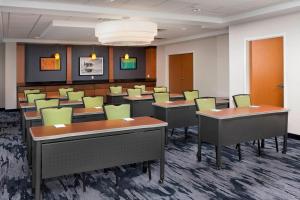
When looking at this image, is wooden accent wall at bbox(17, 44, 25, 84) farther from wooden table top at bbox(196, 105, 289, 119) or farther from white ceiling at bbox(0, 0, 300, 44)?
wooden table top at bbox(196, 105, 289, 119)

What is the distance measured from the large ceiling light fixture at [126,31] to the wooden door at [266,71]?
4.09 metres

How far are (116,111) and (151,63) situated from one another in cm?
945

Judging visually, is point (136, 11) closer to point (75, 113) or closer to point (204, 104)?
point (204, 104)

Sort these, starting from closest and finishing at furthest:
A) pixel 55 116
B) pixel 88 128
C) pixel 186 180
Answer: pixel 88 128, pixel 186 180, pixel 55 116

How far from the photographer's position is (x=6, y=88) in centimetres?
1116

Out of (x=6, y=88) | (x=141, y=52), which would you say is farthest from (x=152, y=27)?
(x=141, y=52)

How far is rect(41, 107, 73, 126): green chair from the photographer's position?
4352 millimetres

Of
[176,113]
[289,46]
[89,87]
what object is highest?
[289,46]

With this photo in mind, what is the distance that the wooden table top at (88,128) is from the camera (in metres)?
3.30

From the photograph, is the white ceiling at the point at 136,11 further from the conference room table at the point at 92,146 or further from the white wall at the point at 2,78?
the white wall at the point at 2,78

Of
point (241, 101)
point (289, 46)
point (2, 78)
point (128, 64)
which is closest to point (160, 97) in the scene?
point (241, 101)

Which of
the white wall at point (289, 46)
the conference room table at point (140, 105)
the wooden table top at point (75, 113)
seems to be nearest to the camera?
the wooden table top at point (75, 113)

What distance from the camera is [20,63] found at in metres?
11.4

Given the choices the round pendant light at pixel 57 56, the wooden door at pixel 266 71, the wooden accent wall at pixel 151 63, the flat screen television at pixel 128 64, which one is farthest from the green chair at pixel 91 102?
the flat screen television at pixel 128 64
